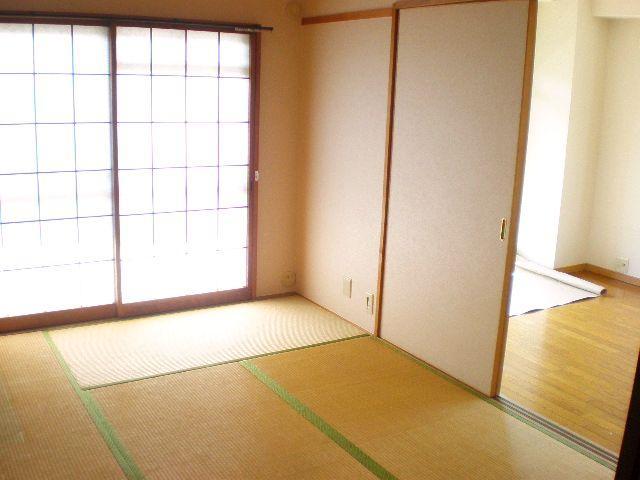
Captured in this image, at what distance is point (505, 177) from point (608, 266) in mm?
3478

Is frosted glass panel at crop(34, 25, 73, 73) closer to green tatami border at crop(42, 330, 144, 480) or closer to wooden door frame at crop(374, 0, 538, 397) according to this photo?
green tatami border at crop(42, 330, 144, 480)

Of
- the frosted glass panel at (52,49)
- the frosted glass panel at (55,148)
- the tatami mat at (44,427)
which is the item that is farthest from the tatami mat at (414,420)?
the frosted glass panel at (52,49)

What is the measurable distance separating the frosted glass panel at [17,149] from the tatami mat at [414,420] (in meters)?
2.04

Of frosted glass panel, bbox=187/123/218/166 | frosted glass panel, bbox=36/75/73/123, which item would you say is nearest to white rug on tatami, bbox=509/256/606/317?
frosted glass panel, bbox=187/123/218/166

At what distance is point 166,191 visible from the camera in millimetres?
5297

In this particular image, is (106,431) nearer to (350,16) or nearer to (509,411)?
(509,411)

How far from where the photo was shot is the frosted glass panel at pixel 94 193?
16.3ft

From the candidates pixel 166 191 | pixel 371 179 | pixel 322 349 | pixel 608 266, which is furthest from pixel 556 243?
pixel 166 191

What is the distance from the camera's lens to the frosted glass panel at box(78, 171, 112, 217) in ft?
16.3

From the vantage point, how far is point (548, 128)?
682cm

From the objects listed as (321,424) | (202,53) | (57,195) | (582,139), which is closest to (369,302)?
(321,424)

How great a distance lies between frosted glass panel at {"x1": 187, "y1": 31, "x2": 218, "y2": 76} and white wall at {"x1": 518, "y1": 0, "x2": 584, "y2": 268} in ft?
10.7

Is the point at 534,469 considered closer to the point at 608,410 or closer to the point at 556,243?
the point at 608,410

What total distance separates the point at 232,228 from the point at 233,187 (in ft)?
1.11
